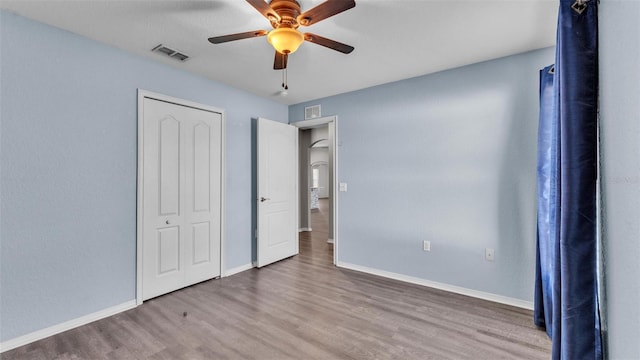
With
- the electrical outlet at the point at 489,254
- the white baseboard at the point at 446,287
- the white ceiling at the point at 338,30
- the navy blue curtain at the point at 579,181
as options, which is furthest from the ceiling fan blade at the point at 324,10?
the white baseboard at the point at 446,287

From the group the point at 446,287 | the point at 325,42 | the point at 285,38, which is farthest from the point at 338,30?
the point at 446,287

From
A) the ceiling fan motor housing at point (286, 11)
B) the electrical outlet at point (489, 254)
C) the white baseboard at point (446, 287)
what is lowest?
the white baseboard at point (446, 287)

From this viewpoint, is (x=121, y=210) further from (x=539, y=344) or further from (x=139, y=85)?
(x=539, y=344)

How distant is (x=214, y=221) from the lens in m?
3.47

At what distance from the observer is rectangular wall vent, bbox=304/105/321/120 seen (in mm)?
4253

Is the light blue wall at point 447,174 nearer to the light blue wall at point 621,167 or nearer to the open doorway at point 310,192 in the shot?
the open doorway at point 310,192

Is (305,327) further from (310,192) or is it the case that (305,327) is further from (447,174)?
(310,192)

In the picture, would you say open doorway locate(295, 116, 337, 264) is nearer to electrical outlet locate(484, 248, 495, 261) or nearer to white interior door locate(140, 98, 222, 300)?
white interior door locate(140, 98, 222, 300)

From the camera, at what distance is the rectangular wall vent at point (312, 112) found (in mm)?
4253

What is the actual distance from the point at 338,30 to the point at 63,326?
3.39 m

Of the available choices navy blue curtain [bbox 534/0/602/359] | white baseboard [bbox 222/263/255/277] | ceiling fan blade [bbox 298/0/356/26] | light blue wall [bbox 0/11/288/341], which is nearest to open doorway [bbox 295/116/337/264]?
white baseboard [bbox 222/263/255/277]

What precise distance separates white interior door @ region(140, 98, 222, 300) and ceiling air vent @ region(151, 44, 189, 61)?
50 centimetres

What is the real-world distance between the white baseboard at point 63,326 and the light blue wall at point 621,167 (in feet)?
11.2

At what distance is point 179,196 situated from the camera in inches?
123
